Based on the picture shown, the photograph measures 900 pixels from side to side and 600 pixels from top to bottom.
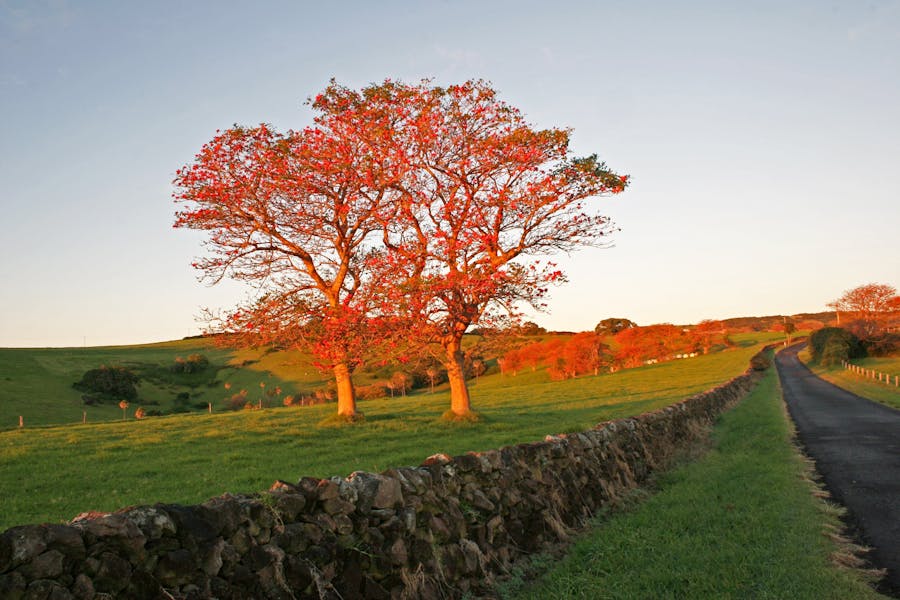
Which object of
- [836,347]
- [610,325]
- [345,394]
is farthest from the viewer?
[610,325]

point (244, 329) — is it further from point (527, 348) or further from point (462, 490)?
point (527, 348)

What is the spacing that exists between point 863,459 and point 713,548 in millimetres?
11178

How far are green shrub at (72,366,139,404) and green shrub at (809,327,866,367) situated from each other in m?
92.5

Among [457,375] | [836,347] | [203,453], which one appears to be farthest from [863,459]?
[836,347]

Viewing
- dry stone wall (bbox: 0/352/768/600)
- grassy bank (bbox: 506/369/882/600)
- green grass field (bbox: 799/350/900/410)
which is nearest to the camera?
dry stone wall (bbox: 0/352/768/600)

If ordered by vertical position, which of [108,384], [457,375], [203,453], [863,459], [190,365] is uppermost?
[190,365]

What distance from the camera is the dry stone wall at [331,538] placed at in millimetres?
4191

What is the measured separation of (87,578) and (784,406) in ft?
124

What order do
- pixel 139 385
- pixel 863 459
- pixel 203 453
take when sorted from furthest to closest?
pixel 139 385
pixel 203 453
pixel 863 459

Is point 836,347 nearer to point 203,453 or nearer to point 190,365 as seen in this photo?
point 203,453

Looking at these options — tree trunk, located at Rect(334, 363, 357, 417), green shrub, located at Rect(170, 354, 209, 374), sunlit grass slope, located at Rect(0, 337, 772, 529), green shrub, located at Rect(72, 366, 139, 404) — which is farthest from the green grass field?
Answer: green shrub, located at Rect(170, 354, 209, 374)

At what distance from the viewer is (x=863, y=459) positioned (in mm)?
15820

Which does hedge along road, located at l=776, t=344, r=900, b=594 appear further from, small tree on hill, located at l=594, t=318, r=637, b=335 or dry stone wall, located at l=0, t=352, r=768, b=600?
small tree on hill, located at l=594, t=318, r=637, b=335

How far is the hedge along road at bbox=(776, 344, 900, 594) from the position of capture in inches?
338
